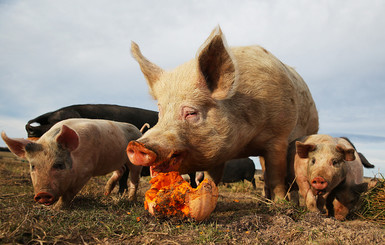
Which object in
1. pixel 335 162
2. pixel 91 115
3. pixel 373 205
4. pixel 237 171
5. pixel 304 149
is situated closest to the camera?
pixel 335 162

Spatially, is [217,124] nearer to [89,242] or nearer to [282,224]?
[282,224]

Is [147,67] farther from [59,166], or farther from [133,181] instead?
[133,181]

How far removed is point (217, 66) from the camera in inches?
118

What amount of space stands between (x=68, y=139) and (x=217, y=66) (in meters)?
1.82

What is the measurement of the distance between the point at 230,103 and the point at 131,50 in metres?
1.42

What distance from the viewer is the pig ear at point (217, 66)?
2841 millimetres

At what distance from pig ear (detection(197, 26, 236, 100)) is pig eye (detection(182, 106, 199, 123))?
284 millimetres

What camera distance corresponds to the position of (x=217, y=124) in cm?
293

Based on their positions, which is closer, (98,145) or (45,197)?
(45,197)

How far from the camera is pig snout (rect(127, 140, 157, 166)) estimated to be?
235 cm

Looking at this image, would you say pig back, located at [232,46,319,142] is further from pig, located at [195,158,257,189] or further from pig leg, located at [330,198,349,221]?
pig, located at [195,158,257,189]

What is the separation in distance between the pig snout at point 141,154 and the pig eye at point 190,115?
23.3 inches

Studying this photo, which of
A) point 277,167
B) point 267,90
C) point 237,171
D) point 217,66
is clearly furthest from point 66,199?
point 237,171

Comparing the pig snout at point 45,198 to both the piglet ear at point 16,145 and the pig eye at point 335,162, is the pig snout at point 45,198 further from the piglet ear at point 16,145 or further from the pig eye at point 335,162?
the pig eye at point 335,162
